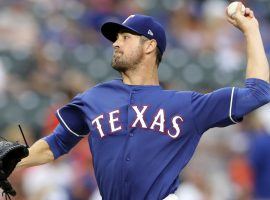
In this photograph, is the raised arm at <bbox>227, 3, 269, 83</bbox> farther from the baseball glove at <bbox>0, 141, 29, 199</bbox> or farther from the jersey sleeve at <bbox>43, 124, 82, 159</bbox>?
the baseball glove at <bbox>0, 141, 29, 199</bbox>

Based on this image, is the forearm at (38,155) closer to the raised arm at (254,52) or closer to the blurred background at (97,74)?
the raised arm at (254,52)

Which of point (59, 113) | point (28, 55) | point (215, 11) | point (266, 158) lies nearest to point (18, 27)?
point (28, 55)

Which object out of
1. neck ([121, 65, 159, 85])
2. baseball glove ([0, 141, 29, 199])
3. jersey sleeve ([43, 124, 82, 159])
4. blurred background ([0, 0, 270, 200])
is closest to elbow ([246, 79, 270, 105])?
neck ([121, 65, 159, 85])

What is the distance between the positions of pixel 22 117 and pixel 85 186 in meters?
1.93

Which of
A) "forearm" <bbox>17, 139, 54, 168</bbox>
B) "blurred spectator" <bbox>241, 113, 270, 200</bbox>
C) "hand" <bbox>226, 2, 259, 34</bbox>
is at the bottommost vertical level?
"blurred spectator" <bbox>241, 113, 270, 200</bbox>

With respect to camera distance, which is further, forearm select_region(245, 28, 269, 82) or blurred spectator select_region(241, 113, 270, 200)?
blurred spectator select_region(241, 113, 270, 200)

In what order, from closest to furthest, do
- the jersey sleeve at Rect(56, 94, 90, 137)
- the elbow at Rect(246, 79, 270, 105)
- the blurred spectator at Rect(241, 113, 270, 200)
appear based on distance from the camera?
the elbow at Rect(246, 79, 270, 105), the jersey sleeve at Rect(56, 94, 90, 137), the blurred spectator at Rect(241, 113, 270, 200)

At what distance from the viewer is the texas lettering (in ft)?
16.9

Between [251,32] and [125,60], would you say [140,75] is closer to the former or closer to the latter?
[125,60]

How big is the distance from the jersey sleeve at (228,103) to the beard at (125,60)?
1.41 ft

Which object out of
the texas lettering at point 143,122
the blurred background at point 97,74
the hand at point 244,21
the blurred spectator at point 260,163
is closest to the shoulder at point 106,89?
the texas lettering at point 143,122

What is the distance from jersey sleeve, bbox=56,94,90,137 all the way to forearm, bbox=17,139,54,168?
0.59 ft

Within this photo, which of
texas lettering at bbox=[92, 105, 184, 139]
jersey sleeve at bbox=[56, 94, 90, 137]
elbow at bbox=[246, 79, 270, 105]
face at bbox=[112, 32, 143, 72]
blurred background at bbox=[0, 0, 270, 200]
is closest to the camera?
elbow at bbox=[246, 79, 270, 105]

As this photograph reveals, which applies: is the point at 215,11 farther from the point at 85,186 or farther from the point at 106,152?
the point at 106,152
